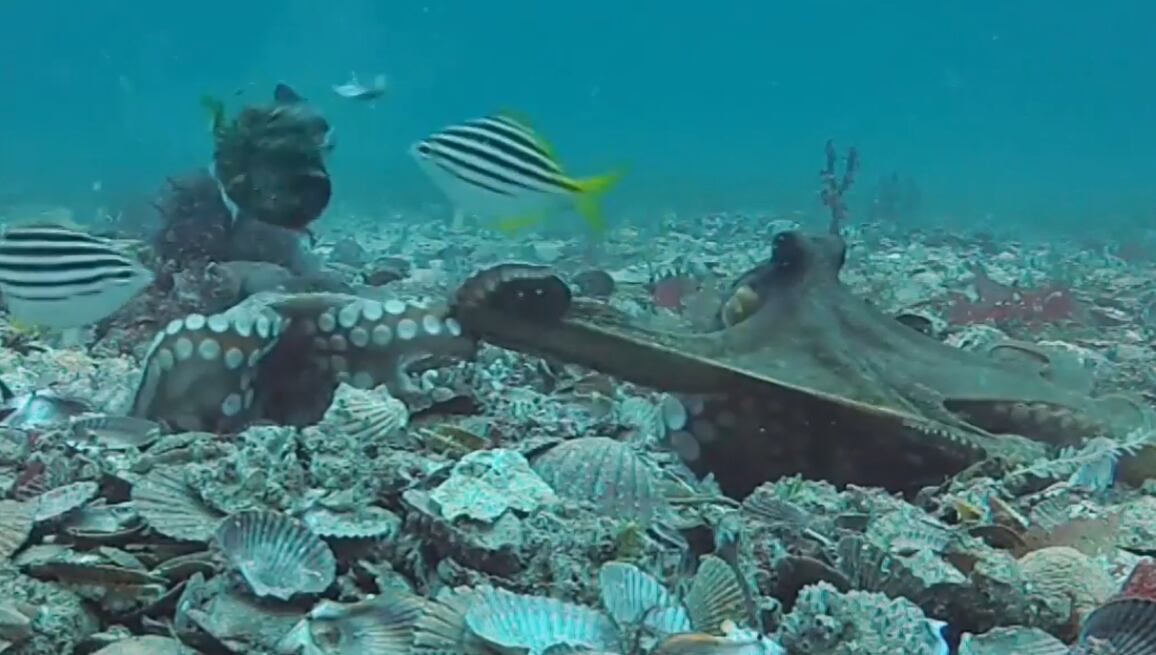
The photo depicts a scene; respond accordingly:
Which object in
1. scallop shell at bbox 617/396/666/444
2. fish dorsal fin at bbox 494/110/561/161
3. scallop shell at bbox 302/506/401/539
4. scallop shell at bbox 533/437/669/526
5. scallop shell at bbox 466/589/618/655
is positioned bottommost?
scallop shell at bbox 466/589/618/655

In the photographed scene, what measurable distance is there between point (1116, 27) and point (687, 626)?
158228mm

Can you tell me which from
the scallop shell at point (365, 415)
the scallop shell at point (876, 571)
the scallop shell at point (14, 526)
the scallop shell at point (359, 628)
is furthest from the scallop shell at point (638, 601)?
the scallop shell at point (14, 526)

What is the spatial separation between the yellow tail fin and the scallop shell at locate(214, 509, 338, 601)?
3185mm

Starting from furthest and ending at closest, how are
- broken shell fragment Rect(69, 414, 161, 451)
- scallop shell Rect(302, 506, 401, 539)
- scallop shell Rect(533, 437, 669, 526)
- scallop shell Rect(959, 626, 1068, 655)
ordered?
broken shell fragment Rect(69, 414, 161, 451) < scallop shell Rect(533, 437, 669, 526) < scallop shell Rect(302, 506, 401, 539) < scallop shell Rect(959, 626, 1068, 655)

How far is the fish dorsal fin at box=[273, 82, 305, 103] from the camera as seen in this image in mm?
8305

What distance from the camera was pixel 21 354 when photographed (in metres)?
6.73

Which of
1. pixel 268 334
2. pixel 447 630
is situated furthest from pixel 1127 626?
pixel 268 334

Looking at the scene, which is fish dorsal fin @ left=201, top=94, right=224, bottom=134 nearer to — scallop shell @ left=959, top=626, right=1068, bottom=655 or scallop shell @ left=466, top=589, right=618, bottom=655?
scallop shell @ left=466, top=589, right=618, bottom=655

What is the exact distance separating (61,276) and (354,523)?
277 cm

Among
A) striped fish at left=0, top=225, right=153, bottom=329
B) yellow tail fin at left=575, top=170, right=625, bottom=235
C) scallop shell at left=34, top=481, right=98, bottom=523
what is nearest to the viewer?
scallop shell at left=34, top=481, right=98, bottom=523

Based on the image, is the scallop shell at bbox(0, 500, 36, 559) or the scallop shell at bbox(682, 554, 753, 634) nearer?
the scallop shell at bbox(682, 554, 753, 634)

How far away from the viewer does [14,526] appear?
2.70m

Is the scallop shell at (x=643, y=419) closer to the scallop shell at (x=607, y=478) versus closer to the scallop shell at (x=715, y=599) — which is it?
the scallop shell at (x=607, y=478)

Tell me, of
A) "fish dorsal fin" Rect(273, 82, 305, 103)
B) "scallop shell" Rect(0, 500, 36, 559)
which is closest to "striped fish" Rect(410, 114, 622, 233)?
"fish dorsal fin" Rect(273, 82, 305, 103)
